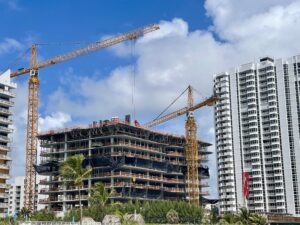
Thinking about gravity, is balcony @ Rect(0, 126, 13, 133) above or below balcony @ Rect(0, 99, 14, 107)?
below

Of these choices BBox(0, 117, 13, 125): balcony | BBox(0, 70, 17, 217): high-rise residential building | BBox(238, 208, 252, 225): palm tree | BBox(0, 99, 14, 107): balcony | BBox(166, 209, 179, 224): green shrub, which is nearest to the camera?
BBox(238, 208, 252, 225): palm tree

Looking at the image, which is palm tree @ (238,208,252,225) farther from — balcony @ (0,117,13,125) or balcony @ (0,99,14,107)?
balcony @ (0,99,14,107)

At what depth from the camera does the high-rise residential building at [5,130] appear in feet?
558

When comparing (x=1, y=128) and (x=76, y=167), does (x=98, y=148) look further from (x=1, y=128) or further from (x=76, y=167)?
(x=76, y=167)

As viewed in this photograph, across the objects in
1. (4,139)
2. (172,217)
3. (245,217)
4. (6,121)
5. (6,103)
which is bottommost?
(172,217)

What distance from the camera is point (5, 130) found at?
178m

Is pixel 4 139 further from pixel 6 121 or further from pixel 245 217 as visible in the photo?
pixel 245 217

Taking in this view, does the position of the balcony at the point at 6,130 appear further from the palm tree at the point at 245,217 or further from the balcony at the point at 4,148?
the palm tree at the point at 245,217

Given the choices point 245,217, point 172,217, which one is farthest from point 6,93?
point 245,217

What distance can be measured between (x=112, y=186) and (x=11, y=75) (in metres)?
55.9

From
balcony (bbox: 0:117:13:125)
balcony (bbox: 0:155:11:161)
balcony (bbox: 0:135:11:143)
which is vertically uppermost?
balcony (bbox: 0:117:13:125)

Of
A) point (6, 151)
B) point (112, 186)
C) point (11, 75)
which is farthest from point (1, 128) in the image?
point (112, 186)

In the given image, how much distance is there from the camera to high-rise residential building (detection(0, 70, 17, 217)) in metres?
170

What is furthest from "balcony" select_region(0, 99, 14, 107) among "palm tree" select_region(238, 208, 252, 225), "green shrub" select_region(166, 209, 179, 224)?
"palm tree" select_region(238, 208, 252, 225)
